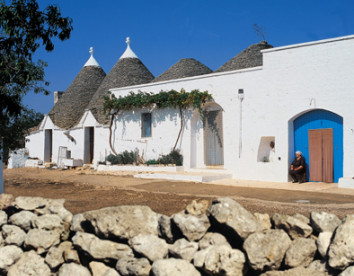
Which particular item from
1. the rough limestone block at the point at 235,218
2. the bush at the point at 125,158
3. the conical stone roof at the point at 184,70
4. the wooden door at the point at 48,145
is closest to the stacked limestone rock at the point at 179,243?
the rough limestone block at the point at 235,218

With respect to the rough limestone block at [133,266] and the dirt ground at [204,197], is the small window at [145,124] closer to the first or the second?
the dirt ground at [204,197]

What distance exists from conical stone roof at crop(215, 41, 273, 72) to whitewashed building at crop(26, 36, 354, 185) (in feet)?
0.23

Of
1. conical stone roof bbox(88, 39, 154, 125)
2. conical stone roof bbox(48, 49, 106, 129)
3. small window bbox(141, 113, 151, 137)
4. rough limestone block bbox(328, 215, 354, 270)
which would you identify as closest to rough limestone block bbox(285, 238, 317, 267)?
rough limestone block bbox(328, 215, 354, 270)

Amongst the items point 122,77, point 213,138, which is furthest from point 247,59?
point 122,77

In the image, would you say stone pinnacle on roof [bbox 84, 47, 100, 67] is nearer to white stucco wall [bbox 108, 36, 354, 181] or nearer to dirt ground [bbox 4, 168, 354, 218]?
white stucco wall [bbox 108, 36, 354, 181]

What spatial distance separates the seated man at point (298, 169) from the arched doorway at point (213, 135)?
133 inches

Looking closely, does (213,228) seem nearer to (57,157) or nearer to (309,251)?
(309,251)

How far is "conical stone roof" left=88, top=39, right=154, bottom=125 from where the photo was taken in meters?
19.7

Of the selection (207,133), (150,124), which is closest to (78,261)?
(207,133)

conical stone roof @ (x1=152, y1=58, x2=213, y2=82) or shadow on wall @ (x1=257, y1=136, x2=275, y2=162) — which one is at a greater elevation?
conical stone roof @ (x1=152, y1=58, x2=213, y2=82)

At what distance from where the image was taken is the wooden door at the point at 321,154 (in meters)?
11.9

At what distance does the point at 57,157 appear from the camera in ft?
68.7

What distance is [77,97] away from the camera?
885 inches

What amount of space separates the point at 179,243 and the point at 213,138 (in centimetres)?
1017
